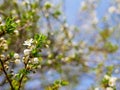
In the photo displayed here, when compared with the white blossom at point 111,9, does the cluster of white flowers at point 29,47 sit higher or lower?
higher

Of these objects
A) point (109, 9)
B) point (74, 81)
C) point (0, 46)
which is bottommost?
point (74, 81)

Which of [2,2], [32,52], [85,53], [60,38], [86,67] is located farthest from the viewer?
[60,38]

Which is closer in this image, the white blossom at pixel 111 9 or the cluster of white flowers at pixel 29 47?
the cluster of white flowers at pixel 29 47

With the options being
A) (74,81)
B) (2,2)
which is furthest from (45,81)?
(2,2)

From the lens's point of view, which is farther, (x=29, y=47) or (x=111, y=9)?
(x=111, y=9)

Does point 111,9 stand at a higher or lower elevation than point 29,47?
lower

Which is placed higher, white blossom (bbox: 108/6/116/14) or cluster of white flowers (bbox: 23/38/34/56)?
cluster of white flowers (bbox: 23/38/34/56)

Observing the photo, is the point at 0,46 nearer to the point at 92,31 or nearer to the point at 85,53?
the point at 85,53

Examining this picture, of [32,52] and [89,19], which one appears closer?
[32,52]

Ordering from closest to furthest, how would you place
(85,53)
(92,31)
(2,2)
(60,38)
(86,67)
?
(2,2) → (86,67) → (85,53) → (60,38) → (92,31)

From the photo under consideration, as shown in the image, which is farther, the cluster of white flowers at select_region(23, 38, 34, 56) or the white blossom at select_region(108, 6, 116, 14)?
the white blossom at select_region(108, 6, 116, 14)

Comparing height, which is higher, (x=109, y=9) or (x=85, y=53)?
(x=109, y=9)
